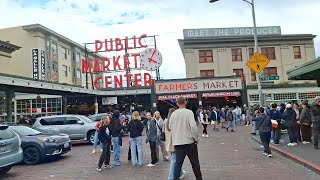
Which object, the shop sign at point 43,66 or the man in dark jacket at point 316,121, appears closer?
the man in dark jacket at point 316,121

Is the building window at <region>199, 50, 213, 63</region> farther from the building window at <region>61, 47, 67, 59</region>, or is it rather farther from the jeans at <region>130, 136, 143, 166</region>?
the jeans at <region>130, 136, 143, 166</region>

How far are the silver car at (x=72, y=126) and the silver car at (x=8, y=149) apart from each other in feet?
25.0

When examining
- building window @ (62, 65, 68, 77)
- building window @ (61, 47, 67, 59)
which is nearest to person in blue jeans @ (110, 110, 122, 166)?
building window @ (62, 65, 68, 77)

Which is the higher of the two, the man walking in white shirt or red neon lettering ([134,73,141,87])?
red neon lettering ([134,73,141,87])

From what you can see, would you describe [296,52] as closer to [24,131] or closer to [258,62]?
[258,62]

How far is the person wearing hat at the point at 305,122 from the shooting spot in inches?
543

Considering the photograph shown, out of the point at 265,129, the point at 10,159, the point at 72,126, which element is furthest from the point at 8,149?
the point at 72,126

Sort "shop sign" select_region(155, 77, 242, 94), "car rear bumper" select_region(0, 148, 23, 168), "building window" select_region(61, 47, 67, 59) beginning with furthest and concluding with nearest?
"building window" select_region(61, 47, 67, 59)
"shop sign" select_region(155, 77, 242, 94)
"car rear bumper" select_region(0, 148, 23, 168)

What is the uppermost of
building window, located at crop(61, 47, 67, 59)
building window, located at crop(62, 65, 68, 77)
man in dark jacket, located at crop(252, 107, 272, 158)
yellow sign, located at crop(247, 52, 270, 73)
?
building window, located at crop(61, 47, 67, 59)

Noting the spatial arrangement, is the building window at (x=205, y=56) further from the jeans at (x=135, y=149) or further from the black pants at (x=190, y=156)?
the black pants at (x=190, y=156)

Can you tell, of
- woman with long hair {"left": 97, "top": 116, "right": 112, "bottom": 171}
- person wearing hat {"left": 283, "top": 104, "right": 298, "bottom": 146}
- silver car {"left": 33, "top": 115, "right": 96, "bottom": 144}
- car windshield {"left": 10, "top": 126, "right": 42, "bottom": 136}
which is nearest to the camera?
woman with long hair {"left": 97, "top": 116, "right": 112, "bottom": 171}

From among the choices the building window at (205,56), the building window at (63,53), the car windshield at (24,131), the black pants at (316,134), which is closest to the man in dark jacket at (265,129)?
the black pants at (316,134)

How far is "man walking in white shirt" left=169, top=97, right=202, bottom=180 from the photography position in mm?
7125

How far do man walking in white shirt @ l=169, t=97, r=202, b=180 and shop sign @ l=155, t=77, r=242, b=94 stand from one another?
98.4 feet
